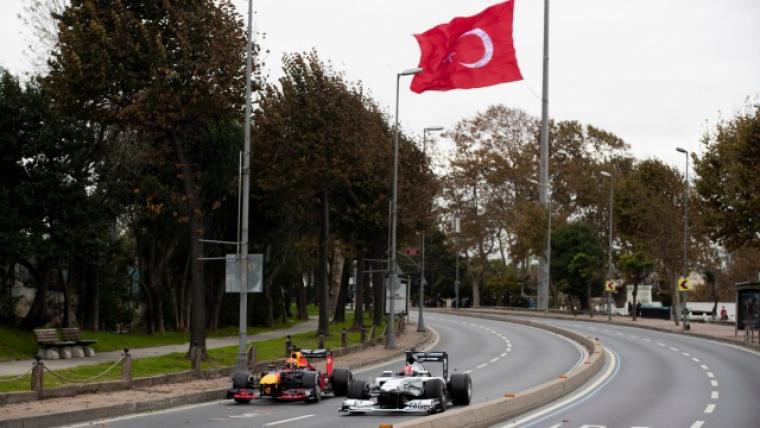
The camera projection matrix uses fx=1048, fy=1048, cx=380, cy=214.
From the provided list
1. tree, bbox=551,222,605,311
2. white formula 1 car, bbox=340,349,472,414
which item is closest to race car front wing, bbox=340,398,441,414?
white formula 1 car, bbox=340,349,472,414

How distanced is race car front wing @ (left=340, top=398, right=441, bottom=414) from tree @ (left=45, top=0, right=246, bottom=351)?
12125 mm

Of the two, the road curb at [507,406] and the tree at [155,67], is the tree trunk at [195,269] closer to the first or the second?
the tree at [155,67]

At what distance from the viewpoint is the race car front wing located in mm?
21047

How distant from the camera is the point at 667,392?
29.1 metres

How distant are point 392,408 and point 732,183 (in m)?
37.7

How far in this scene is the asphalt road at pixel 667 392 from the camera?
2177cm

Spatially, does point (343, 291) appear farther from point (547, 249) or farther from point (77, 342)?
point (77, 342)

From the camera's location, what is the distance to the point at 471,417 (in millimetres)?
18766

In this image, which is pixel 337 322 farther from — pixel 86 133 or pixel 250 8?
pixel 250 8

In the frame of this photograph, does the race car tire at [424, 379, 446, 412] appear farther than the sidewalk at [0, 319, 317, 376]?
No

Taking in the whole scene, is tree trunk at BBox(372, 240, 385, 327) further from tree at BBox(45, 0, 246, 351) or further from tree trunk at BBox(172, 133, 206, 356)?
tree at BBox(45, 0, 246, 351)

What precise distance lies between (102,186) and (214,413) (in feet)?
70.0

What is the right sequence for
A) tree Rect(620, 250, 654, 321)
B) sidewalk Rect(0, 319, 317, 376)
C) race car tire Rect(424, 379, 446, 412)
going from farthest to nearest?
1. tree Rect(620, 250, 654, 321)
2. sidewalk Rect(0, 319, 317, 376)
3. race car tire Rect(424, 379, 446, 412)

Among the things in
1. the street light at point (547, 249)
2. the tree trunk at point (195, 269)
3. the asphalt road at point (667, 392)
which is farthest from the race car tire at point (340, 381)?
the street light at point (547, 249)
